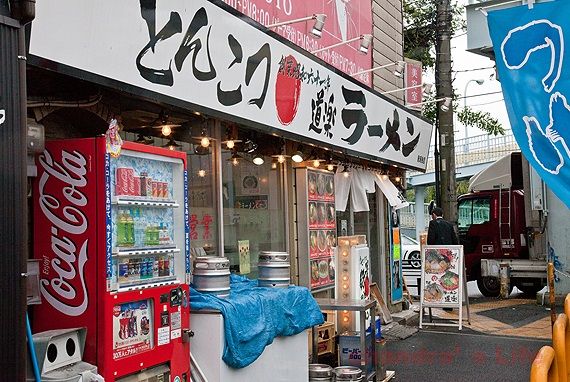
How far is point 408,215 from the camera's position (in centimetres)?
5181

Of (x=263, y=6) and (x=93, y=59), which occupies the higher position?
(x=263, y=6)

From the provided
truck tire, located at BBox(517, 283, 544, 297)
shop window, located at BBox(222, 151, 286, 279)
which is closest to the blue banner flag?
shop window, located at BBox(222, 151, 286, 279)

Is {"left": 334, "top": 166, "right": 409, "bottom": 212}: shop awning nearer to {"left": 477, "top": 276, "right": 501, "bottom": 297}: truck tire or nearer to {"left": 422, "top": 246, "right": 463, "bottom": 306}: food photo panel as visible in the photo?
{"left": 422, "top": 246, "right": 463, "bottom": 306}: food photo panel

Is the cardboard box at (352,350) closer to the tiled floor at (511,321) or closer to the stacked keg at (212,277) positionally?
the stacked keg at (212,277)

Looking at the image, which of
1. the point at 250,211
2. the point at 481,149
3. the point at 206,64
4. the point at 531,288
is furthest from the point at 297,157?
the point at 481,149

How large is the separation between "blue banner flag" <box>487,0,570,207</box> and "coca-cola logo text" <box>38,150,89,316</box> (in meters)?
3.09

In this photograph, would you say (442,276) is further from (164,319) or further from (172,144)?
(164,319)

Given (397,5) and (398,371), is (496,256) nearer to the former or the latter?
(397,5)

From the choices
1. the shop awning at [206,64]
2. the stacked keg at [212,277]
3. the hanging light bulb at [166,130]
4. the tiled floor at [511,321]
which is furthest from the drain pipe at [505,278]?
the stacked keg at [212,277]

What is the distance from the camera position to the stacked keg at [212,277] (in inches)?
253

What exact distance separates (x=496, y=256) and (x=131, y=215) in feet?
54.0

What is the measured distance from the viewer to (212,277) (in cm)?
644

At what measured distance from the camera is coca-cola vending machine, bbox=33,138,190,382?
4.88 meters

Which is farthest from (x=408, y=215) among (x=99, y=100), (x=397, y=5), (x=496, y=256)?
(x=99, y=100)
